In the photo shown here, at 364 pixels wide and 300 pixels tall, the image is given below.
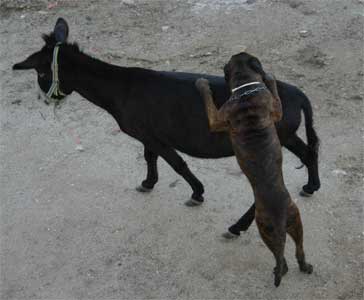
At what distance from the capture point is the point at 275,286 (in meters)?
4.89

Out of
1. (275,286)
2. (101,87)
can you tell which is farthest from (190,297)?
(101,87)

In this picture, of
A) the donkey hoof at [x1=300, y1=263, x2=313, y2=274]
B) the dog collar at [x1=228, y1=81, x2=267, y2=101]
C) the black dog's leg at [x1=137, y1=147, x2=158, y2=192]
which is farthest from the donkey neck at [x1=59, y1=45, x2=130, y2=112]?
the donkey hoof at [x1=300, y1=263, x2=313, y2=274]

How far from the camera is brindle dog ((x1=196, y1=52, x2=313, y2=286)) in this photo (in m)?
4.22

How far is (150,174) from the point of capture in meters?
6.13

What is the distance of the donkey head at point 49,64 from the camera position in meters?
5.43

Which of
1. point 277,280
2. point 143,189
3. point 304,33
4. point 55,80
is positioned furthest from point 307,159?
point 304,33

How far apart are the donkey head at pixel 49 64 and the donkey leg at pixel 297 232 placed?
2606 millimetres

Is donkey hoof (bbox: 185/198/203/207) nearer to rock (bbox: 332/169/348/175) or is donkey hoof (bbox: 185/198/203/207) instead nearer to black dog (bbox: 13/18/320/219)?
black dog (bbox: 13/18/320/219)

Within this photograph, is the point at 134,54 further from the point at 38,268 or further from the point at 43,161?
the point at 38,268

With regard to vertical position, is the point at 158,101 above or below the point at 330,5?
above

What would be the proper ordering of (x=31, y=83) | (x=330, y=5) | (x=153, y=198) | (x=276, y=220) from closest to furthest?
(x=276, y=220) → (x=153, y=198) → (x=31, y=83) → (x=330, y=5)

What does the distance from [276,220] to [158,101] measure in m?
1.71

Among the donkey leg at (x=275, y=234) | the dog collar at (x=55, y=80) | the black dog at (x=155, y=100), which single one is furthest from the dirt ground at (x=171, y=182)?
the dog collar at (x=55, y=80)

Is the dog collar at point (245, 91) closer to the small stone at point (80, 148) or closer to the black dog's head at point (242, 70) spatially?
the black dog's head at point (242, 70)
